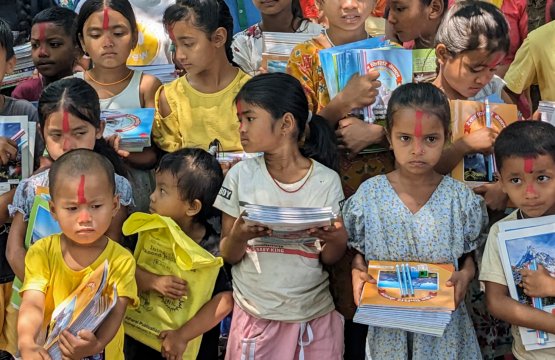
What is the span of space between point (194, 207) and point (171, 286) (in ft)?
1.40

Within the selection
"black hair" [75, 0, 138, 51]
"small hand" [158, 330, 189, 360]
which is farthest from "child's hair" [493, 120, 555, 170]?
"black hair" [75, 0, 138, 51]

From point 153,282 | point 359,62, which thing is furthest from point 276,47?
point 153,282

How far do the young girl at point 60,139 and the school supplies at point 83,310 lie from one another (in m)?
0.61

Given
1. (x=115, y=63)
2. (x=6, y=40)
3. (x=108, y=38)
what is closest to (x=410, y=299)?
(x=115, y=63)

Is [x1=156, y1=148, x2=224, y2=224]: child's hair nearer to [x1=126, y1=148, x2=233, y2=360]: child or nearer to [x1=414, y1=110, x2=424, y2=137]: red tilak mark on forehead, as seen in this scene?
[x1=126, y1=148, x2=233, y2=360]: child

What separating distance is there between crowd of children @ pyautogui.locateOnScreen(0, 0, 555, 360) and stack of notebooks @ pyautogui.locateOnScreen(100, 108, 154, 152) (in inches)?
2.5

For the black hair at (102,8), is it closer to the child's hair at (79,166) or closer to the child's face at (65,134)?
the child's face at (65,134)

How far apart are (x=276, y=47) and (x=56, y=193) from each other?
5.24ft

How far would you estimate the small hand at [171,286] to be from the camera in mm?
3838

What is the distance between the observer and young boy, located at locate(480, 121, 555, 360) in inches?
141

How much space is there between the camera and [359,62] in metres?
4.13

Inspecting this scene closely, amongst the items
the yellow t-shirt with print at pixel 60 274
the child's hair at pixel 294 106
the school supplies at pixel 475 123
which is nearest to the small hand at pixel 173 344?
the yellow t-shirt with print at pixel 60 274

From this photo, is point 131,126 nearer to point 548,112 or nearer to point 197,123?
point 197,123

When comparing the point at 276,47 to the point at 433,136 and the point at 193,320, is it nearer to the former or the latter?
the point at 433,136
